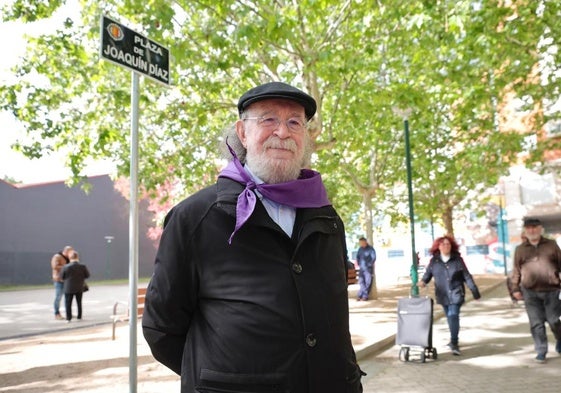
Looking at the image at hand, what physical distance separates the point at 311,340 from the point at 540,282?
6576 mm

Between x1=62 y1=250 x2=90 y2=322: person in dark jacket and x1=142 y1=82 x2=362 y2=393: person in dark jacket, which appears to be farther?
x1=62 y1=250 x2=90 y2=322: person in dark jacket

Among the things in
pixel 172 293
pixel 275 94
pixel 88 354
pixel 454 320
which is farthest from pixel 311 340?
pixel 88 354

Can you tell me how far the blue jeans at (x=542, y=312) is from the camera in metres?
7.45

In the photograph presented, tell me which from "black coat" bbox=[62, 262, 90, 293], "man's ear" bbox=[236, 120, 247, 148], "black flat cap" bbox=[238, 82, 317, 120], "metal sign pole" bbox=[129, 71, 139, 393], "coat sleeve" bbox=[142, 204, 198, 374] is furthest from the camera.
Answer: "black coat" bbox=[62, 262, 90, 293]

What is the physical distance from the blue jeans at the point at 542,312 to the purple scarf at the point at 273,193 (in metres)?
6.41

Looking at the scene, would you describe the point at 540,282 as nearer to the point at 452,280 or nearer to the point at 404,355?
the point at 452,280

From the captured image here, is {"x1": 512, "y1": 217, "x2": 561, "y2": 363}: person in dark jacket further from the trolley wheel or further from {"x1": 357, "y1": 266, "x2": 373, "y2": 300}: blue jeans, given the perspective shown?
{"x1": 357, "y1": 266, "x2": 373, "y2": 300}: blue jeans

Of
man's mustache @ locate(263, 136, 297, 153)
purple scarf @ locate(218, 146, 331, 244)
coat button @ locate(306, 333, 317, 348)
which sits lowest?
coat button @ locate(306, 333, 317, 348)

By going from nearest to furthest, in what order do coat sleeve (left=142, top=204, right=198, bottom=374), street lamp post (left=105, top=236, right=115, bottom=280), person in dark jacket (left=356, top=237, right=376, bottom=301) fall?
1. coat sleeve (left=142, top=204, right=198, bottom=374)
2. person in dark jacket (left=356, top=237, right=376, bottom=301)
3. street lamp post (left=105, top=236, right=115, bottom=280)

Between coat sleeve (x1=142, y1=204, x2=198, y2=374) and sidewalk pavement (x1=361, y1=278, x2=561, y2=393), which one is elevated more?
coat sleeve (x1=142, y1=204, x2=198, y2=374)

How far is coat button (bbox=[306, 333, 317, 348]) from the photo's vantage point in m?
Answer: 2.03

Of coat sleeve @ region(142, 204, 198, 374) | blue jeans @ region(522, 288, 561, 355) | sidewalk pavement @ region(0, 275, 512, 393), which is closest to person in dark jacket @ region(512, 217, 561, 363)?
blue jeans @ region(522, 288, 561, 355)

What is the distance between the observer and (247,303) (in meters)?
2.06

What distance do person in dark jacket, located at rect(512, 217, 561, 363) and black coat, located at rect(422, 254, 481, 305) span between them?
829 millimetres
